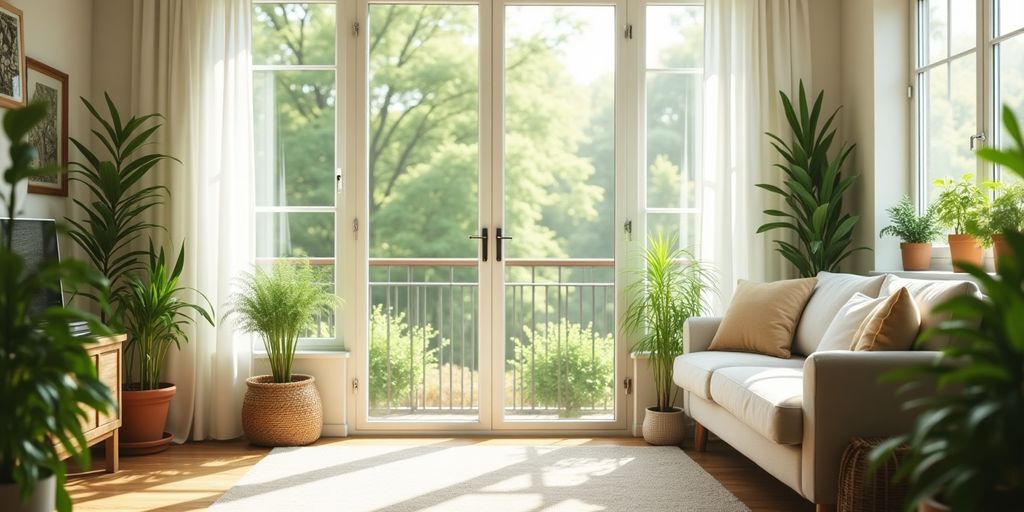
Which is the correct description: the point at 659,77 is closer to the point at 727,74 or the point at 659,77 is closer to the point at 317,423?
the point at 727,74

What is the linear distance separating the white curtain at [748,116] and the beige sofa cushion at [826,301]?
600mm

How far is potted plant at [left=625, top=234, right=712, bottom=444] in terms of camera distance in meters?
4.53

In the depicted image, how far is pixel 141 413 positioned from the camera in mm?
4258

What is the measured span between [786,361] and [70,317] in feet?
9.60

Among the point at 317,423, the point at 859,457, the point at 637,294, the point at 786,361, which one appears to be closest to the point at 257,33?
the point at 317,423

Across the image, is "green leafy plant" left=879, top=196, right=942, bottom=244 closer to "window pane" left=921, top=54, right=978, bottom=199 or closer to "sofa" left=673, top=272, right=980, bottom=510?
"window pane" left=921, top=54, right=978, bottom=199

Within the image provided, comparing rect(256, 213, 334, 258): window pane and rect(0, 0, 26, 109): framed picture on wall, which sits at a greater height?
rect(0, 0, 26, 109): framed picture on wall

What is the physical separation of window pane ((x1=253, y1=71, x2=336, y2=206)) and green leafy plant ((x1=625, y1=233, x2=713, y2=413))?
1.81 m

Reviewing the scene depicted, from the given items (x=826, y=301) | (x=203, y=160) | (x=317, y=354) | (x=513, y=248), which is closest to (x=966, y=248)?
(x=826, y=301)

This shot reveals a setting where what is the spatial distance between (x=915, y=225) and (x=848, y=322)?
37.0 inches

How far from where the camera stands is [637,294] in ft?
15.7

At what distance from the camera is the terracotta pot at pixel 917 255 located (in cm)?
405

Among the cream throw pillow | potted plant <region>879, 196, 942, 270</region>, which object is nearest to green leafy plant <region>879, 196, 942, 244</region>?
potted plant <region>879, 196, 942, 270</region>

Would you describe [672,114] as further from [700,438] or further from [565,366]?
[700,438]
